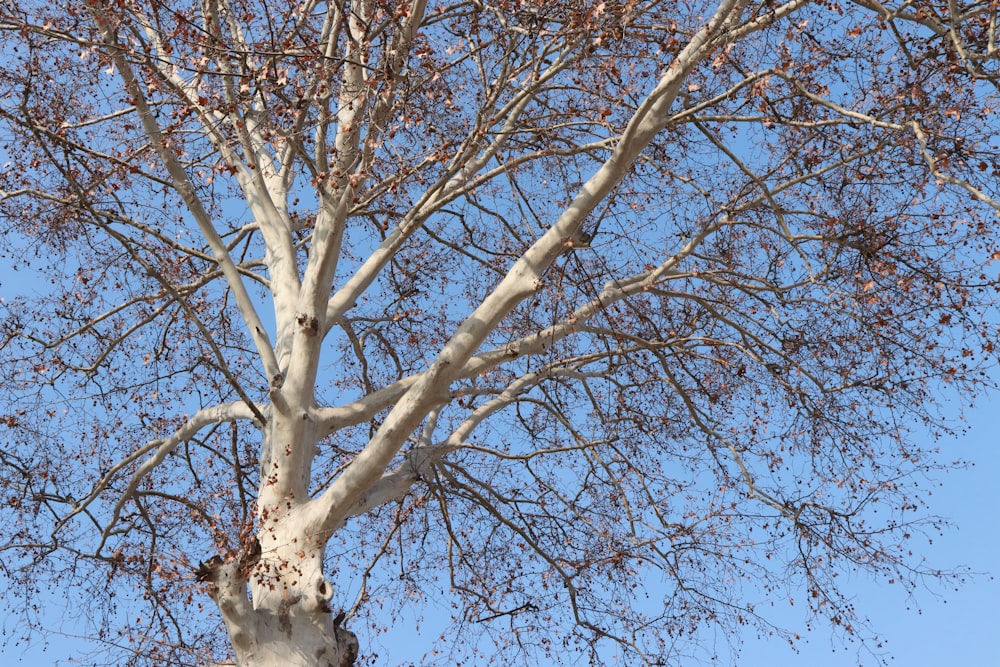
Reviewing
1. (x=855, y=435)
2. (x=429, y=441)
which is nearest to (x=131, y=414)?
(x=429, y=441)

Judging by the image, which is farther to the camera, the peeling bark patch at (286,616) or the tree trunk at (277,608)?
the peeling bark patch at (286,616)

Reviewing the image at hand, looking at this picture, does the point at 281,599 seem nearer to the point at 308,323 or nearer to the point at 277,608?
the point at 277,608

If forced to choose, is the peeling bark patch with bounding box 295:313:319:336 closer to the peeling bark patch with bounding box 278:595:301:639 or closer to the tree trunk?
the tree trunk

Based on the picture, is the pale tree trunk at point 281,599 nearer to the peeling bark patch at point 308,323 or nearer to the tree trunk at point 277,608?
the tree trunk at point 277,608

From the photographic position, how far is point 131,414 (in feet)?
33.7

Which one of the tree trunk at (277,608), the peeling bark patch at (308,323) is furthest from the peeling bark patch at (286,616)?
the peeling bark patch at (308,323)

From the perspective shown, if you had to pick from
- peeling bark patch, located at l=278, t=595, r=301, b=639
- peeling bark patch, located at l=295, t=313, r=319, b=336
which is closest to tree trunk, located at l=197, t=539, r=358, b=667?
peeling bark patch, located at l=278, t=595, r=301, b=639

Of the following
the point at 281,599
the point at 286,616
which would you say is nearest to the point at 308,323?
the point at 281,599

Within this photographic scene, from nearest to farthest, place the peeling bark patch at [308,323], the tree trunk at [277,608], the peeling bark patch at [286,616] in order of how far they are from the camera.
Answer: the tree trunk at [277,608] → the peeling bark patch at [286,616] → the peeling bark patch at [308,323]

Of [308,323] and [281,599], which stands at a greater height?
[308,323]

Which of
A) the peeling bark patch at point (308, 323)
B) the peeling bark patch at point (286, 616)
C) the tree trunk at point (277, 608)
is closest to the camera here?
the tree trunk at point (277, 608)

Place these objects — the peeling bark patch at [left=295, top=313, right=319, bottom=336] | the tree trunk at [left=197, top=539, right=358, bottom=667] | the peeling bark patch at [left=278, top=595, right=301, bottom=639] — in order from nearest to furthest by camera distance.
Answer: the tree trunk at [left=197, top=539, right=358, bottom=667], the peeling bark patch at [left=278, top=595, right=301, bottom=639], the peeling bark patch at [left=295, top=313, right=319, bottom=336]

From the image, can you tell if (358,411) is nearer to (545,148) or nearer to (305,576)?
(305,576)

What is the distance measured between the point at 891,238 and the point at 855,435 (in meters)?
2.04
